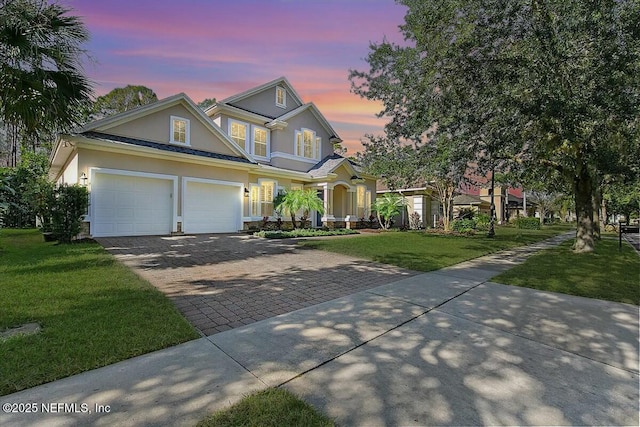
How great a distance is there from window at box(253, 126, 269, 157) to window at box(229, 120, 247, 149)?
25.0 inches

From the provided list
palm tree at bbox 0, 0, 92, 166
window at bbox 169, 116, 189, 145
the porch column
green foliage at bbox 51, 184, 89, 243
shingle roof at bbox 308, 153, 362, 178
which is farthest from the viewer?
the porch column

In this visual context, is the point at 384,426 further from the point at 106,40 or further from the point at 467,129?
the point at 106,40

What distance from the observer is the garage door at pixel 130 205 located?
11805mm

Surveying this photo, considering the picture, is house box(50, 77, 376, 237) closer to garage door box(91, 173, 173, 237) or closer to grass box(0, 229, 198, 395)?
garage door box(91, 173, 173, 237)

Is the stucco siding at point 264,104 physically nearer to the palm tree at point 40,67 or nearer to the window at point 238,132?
the window at point 238,132

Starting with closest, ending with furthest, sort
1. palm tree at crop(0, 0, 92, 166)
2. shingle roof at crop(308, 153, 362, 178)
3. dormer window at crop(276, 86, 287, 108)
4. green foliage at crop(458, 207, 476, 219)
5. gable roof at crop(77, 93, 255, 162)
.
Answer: palm tree at crop(0, 0, 92, 166)
gable roof at crop(77, 93, 255, 162)
shingle roof at crop(308, 153, 362, 178)
dormer window at crop(276, 86, 287, 108)
green foliage at crop(458, 207, 476, 219)

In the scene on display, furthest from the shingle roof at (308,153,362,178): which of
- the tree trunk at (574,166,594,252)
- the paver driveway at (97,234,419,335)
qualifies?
the tree trunk at (574,166,594,252)

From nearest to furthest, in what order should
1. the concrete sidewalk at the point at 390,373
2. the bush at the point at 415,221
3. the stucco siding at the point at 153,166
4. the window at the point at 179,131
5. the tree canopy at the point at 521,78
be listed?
the concrete sidewalk at the point at 390,373
the tree canopy at the point at 521,78
the stucco siding at the point at 153,166
the window at the point at 179,131
the bush at the point at 415,221

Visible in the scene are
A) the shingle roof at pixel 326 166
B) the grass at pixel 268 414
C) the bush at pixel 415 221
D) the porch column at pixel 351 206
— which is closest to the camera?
the grass at pixel 268 414

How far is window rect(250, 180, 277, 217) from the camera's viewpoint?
56.2ft

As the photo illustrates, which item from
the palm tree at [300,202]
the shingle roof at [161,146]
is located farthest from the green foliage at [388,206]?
the shingle roof at [161,146]

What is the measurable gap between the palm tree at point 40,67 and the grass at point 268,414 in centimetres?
860

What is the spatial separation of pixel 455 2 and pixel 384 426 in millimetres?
8796

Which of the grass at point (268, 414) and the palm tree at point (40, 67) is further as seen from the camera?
the palm tree at point (40, 67)
